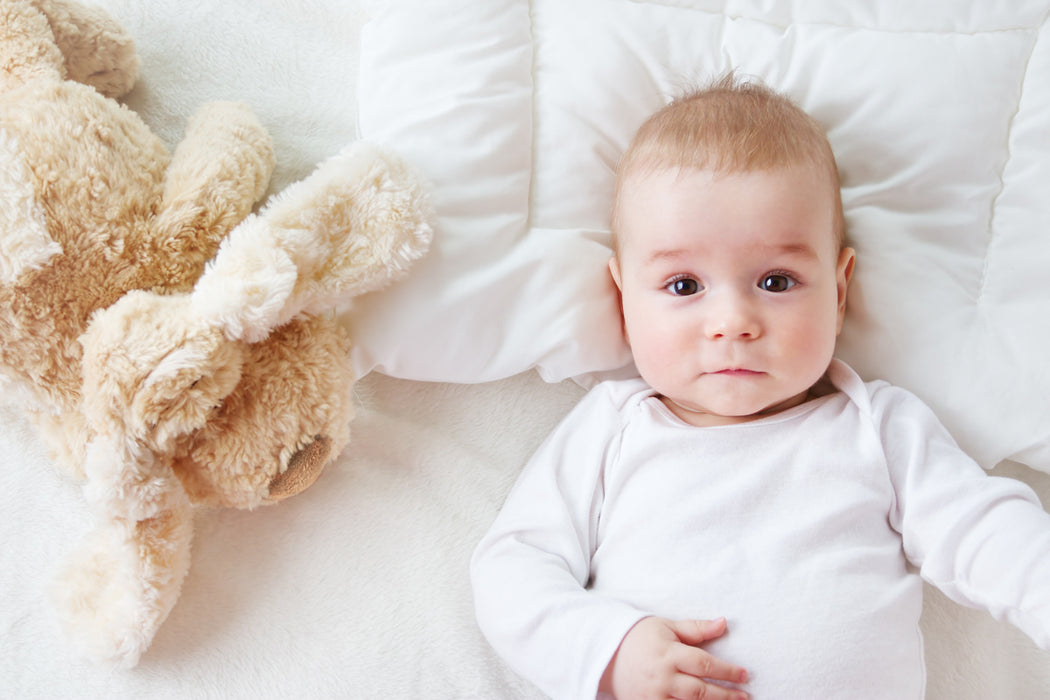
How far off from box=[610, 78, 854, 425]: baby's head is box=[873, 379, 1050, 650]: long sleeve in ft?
0.45

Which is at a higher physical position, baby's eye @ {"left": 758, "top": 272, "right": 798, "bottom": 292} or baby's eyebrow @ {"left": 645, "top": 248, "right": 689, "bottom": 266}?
baby's eyebrow @ {"left": 645, "top": 248, "right": 689, "bottom": 266}

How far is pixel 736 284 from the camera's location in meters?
0.96

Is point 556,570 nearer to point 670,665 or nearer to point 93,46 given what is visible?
point 670,665

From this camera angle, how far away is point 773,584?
0.92 metres

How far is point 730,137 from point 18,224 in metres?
0.77

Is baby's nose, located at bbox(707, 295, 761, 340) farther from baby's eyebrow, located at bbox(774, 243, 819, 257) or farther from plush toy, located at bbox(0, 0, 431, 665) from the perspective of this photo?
plush toy, located at bbox(0, 0, 431, 665)

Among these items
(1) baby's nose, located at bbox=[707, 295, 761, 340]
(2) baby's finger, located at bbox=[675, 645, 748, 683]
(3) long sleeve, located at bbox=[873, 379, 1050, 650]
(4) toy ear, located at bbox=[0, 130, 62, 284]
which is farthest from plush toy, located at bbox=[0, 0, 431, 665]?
(3) long sleeve, located at bbox=[873, 379, 1050, 650]

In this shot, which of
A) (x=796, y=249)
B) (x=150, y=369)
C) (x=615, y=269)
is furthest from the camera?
(x=615, y=269)

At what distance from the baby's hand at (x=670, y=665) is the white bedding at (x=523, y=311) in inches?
7.6

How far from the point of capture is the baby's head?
95cm

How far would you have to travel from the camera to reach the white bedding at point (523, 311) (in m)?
1.03

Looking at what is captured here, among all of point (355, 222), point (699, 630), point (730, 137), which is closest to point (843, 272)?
point (730, 137)

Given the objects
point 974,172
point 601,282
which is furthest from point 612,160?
point 974,172

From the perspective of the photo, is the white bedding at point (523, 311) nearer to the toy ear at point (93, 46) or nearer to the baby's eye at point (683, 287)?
the baby's eye at point (683, 287)
